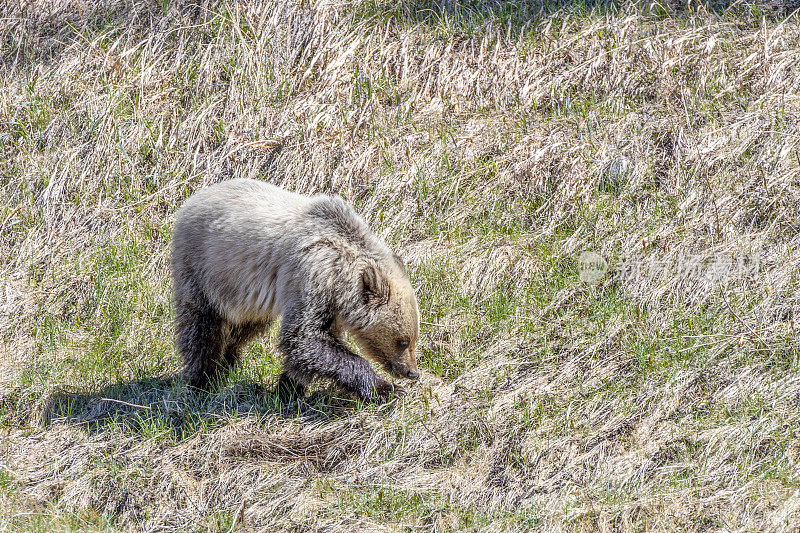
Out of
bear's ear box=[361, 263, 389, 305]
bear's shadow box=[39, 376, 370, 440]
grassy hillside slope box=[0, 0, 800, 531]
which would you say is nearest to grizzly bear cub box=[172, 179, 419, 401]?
bear's ear box=[361, 263, 389, 305]

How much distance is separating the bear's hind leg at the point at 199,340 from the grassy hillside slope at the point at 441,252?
0.22 m

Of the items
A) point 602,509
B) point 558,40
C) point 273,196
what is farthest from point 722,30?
point 602,509

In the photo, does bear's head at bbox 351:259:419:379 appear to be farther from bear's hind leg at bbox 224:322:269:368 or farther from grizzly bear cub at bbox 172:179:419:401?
bear's hind leg at bbox 224:322:269:368

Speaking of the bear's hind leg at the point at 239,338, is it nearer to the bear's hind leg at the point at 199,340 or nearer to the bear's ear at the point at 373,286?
the bear's hind leg at the point at 199,340

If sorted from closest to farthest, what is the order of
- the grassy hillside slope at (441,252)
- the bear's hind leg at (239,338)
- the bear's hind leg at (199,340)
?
the grassy hillside slope at (441,252), the bear's hind leg at (199,340), the bear's hind leg at (239,338)

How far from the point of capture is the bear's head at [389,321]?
5.34 metres

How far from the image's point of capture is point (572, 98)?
7.80 meters

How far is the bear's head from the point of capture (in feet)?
17.5

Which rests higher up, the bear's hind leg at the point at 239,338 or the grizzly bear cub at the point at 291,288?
the grizzly bear cub at the point at 291,288

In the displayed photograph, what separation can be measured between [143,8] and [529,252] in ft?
16.7

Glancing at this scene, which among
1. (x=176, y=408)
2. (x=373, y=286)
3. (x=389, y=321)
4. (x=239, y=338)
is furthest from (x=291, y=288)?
(x=176, y=408)

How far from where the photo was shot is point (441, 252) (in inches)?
270

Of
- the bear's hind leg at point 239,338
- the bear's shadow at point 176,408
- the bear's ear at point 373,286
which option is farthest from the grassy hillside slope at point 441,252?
the bear's ear at point 373,286

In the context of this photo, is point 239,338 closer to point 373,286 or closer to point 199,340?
point 199,340
